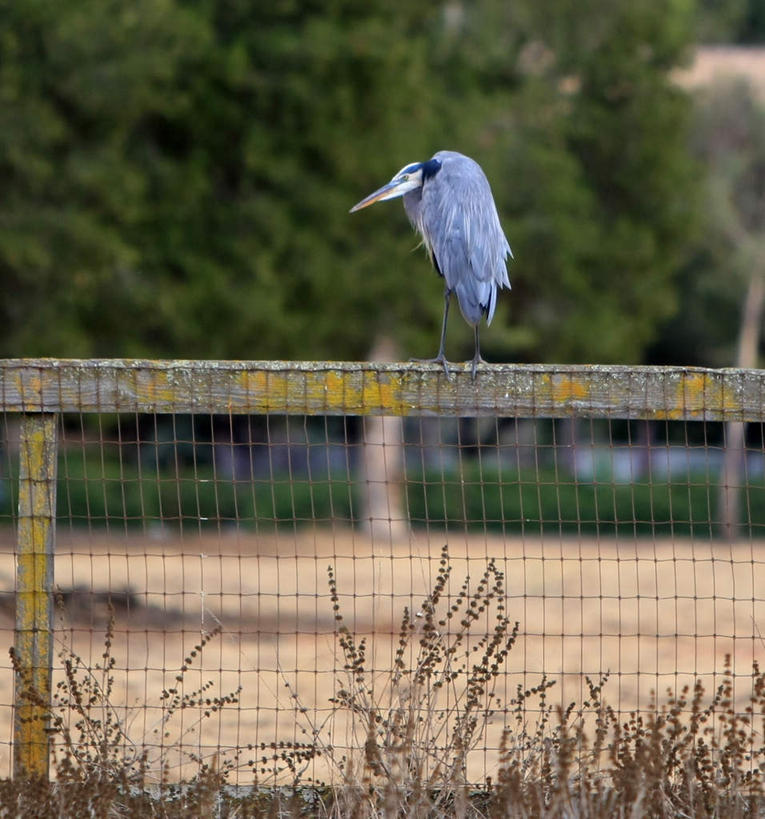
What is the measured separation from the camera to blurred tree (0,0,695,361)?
59.3 ft

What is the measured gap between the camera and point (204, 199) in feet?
72.0

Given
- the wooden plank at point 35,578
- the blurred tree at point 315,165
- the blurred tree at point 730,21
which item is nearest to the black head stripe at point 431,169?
the wooden plank at point 35,578

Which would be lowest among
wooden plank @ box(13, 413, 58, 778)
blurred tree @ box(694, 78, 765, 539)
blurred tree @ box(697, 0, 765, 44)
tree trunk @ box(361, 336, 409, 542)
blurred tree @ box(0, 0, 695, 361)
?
wooden plank @ box(13, 413, 58, 778)

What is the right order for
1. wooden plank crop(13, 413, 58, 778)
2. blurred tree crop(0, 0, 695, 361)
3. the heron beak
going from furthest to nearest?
blurred tree crop(0, 0, 695, 361) → the heron beak → wooden plank crop(13, 413, 58, 778)

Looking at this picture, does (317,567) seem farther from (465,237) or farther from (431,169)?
(465,237)

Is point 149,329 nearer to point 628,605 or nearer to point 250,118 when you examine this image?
point 250,118

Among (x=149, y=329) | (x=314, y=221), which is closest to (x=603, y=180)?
(x=314, y=221)

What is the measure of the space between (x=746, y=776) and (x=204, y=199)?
19.1 meters

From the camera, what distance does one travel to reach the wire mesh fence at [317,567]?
4043 mm

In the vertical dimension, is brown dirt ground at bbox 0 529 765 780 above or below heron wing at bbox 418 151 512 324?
below

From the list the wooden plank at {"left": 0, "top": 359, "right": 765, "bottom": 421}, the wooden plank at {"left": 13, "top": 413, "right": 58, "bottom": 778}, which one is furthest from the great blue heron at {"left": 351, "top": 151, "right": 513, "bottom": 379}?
the wooden plank at {"left": 13, "top": 413, "right": 58, "bottom": 778}

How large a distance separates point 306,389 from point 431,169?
2869mm

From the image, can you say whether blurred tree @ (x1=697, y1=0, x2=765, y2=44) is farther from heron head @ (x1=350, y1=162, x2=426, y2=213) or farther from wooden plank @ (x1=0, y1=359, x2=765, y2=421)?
wooden plank @ (x1=0, y1=359, x2=765, y2=421)

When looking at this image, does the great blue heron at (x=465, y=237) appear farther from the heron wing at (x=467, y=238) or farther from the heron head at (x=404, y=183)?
the heron head at (x=404, y=183)
